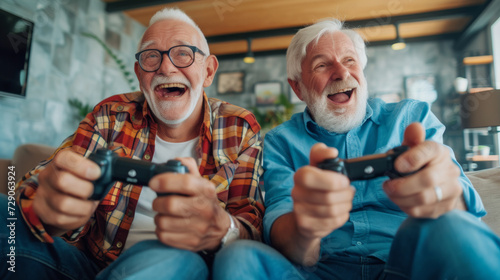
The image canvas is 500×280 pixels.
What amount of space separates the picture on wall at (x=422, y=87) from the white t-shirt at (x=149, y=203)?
4598mm

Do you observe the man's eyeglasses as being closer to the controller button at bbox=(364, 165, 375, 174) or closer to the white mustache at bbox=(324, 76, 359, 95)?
the white mustache at bbox=(324, 76, 359, 95)

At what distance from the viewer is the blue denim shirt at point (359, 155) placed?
80 centimetres

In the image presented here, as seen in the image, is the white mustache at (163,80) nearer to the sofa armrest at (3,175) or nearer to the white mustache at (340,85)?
the white mustache at (340,85)

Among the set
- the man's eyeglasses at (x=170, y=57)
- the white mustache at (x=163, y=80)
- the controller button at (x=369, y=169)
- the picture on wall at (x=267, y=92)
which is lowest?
the controller button at (x=369, y=169)

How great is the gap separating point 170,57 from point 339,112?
0.57 metres

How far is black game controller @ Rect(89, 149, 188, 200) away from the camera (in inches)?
19.9

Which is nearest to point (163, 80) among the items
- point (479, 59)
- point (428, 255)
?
point (428, 255)

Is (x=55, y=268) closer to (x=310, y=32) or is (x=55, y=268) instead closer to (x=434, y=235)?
(x=434, y=235)

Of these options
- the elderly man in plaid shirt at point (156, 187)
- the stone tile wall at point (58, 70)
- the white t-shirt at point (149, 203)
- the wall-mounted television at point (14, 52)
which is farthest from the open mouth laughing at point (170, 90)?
the stone tile wall at point (58, 70)

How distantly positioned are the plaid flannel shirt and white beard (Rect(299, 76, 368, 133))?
8.2 inches

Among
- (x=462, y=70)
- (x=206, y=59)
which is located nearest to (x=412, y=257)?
(x=206, y=59)

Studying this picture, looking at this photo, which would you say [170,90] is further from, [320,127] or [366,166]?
[366,166]

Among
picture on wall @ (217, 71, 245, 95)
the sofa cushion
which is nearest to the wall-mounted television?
the sofa cushion

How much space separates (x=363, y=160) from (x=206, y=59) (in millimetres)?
786
